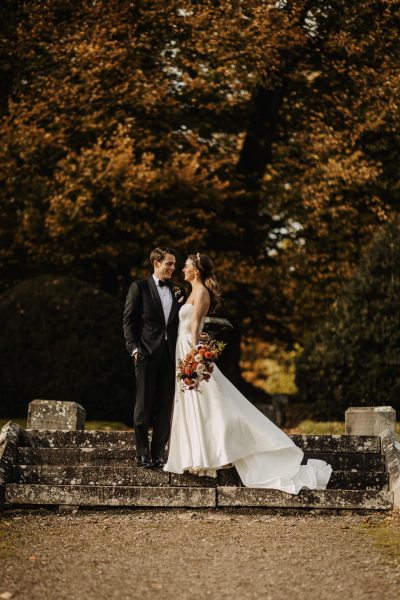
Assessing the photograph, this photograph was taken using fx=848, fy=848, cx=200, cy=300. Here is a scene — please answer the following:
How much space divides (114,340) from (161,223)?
15.5 ft

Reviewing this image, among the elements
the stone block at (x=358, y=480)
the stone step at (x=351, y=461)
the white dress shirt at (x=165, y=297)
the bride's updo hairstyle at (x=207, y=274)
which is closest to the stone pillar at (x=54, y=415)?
the white dress shirt at (x=165, y=297)

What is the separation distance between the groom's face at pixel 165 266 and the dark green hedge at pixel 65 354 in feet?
16.2

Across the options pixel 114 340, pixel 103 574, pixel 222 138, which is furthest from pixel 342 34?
pixel 103 574

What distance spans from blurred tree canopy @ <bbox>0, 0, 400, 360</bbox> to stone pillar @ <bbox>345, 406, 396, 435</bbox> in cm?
757

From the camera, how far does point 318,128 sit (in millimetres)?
17672

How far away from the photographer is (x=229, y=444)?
8.21 meters

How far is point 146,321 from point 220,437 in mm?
1363

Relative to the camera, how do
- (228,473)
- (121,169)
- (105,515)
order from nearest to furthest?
(105,515) → (228,473) → (121,169)

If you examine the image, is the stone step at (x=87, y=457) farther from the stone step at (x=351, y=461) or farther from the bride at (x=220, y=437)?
the bride at (x=220, y=437)

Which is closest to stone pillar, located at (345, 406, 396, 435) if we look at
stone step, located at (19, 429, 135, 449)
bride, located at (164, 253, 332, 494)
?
bride, located at (164, 253, 332, 494)

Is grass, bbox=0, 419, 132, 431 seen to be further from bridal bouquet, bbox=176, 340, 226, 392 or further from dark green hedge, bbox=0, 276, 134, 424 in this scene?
bridal bouquet, bbox=176, 340, 226, 392

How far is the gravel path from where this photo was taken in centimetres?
532

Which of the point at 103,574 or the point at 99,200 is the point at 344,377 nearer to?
the point at 99,200

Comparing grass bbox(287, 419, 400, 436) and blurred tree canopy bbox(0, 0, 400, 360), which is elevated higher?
blurred tree canopy bbox(0, 0, 400, 360)
